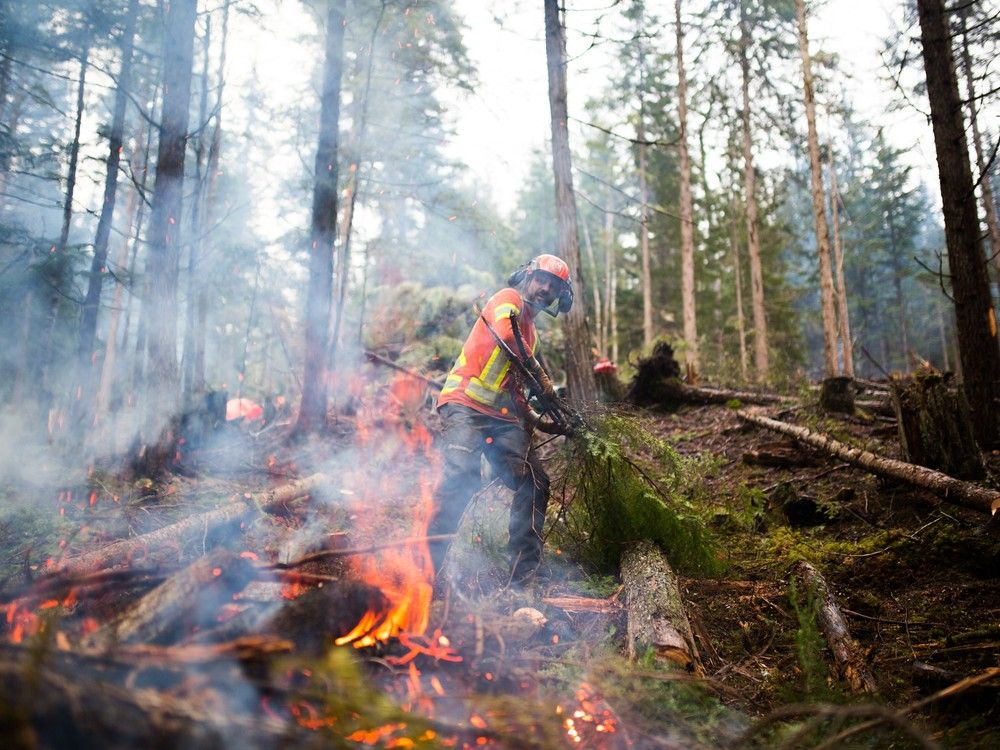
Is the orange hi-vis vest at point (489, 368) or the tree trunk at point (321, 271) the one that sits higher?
the tree trunk at point (321, 271)

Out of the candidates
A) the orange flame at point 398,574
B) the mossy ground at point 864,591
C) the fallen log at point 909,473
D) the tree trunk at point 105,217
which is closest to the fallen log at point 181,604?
the orange flame at point 398,574

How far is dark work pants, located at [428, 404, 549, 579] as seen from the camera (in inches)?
169

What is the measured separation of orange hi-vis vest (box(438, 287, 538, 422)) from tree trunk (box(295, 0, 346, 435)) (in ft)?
20.4

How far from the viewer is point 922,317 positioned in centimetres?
4003

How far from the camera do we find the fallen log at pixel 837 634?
2.98m

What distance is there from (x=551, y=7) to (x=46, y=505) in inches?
375

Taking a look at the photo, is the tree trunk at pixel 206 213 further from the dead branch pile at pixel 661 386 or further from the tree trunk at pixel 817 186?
the tree trunk at pixel 817 186

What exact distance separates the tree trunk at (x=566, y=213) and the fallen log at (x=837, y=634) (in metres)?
3.70

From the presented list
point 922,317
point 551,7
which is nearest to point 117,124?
point 551,7

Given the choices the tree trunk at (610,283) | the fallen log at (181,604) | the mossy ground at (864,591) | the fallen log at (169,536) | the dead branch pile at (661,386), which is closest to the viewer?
the fallen log at (181,604)

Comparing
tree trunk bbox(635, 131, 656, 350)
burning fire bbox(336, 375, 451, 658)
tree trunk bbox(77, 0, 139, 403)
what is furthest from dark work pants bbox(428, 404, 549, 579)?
tree trunk bbox(635, 131, 656, 350)

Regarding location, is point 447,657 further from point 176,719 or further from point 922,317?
point 922,317

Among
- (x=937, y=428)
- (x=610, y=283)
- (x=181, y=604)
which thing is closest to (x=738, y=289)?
(x=610, y=283)

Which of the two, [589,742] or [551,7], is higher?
[551,7]
